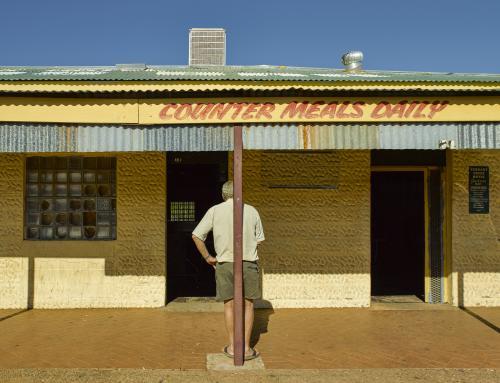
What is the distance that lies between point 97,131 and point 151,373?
2563mm

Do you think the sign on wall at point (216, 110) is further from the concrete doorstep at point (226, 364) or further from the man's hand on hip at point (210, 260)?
the concrete doorstep at point (226, 364)

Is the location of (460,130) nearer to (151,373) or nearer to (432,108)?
(432,108)

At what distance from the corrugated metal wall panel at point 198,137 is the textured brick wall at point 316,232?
87.5 inches

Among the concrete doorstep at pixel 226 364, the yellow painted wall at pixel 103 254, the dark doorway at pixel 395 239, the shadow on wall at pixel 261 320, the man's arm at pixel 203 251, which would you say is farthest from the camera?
the dark doorway at pixel 395 239

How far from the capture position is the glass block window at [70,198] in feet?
25.9

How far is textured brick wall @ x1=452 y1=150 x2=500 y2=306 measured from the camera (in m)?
7.96

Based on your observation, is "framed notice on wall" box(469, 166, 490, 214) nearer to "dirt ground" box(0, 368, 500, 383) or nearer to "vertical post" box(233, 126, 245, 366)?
"dirt ground" box(0, 368, 500, 383)

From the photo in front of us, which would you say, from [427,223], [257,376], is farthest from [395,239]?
[257,376]

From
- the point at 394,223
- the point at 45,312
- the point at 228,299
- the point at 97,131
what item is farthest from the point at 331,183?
the point at 45,312

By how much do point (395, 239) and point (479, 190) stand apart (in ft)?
5.79

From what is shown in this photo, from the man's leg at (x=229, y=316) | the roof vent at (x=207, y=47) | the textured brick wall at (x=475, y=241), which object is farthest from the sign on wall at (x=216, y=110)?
the roof vent at (x=207, y=47)

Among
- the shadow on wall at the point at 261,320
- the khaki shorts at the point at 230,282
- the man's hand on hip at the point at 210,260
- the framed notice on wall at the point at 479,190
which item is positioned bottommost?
the shadow on wall at the point at 261,320

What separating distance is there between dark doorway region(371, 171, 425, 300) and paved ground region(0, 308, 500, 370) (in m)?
1.40

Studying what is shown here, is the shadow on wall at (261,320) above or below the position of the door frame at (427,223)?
below
